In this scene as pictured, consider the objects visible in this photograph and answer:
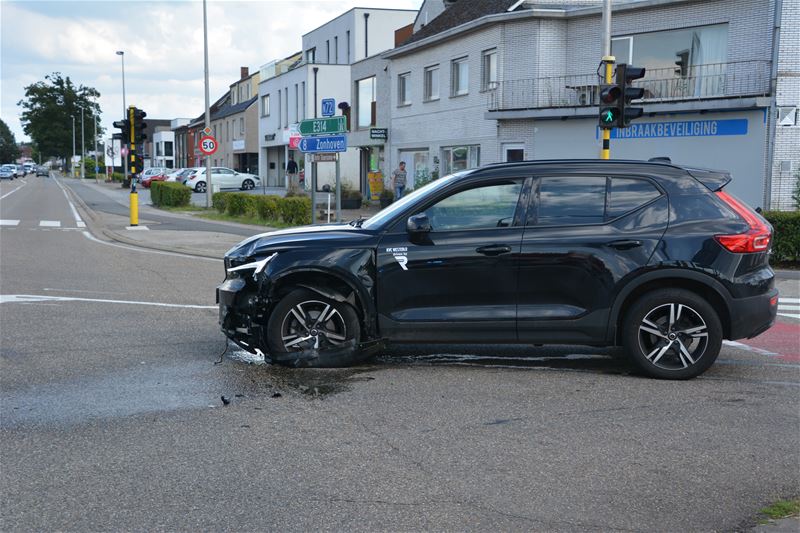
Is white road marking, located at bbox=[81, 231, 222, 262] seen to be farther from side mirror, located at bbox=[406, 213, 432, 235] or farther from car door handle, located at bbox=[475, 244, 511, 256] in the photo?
car door handle, located at bbox=[475, 244, 511, 256]

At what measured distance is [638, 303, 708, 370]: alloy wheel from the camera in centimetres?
687

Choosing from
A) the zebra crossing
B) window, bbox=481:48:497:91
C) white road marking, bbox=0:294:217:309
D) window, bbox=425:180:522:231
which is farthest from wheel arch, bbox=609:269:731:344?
window, bbox=481:48:497:91

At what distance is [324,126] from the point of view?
17266 millimetres

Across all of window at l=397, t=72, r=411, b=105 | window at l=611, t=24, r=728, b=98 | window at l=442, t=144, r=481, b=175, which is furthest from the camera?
window at l=397, t=72, r=411, b=105

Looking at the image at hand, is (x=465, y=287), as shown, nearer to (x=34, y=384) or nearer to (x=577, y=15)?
(x=34, y=384)

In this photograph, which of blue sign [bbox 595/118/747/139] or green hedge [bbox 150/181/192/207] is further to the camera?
green hedge [bbox 150/181/192/207]

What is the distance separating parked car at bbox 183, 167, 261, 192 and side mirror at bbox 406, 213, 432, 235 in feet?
150

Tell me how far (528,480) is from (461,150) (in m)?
26.7

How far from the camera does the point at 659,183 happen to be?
7062 mm

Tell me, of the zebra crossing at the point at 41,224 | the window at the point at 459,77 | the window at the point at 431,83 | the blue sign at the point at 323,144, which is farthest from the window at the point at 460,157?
the zebra crossing at the point at 41,224

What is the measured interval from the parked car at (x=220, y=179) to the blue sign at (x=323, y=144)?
3498cm

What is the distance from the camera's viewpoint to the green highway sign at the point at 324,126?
1694cm

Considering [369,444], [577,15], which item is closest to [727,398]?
[369,444]

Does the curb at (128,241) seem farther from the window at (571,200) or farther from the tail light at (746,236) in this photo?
the tail light at (746,236)
